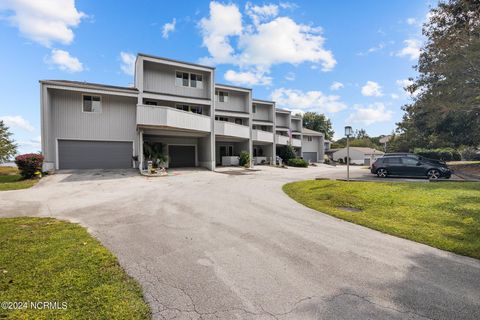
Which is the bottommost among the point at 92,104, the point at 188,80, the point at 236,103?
the point at 92,104

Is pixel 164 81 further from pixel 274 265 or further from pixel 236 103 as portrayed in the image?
pixel 274 265

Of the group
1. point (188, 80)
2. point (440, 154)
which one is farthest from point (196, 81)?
point (440, 154)

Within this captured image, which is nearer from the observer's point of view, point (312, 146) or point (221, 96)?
point (221, 96)

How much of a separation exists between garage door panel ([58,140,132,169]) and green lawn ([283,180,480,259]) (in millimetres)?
15278

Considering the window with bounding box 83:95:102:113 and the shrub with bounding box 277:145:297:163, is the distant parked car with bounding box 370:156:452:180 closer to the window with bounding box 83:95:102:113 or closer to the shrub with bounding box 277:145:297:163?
the shrub with bounding box 277:145:297:163

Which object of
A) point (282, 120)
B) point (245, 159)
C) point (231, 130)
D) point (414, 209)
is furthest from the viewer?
point (282, 120)

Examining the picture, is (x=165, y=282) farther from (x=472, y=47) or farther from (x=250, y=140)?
(x=250, y=140)

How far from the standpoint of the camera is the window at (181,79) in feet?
74.0

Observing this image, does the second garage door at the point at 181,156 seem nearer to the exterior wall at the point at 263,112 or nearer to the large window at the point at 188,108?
the large window at the point at 188,108

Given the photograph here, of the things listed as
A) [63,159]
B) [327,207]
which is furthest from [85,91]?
[327,207]

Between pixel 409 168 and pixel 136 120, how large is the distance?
20.0 metres

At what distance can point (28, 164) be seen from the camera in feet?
48.1

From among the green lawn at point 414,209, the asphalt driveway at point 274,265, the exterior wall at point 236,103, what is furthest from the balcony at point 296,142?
the asphalt driveway at point 274,265

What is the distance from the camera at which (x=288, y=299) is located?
121 inches
